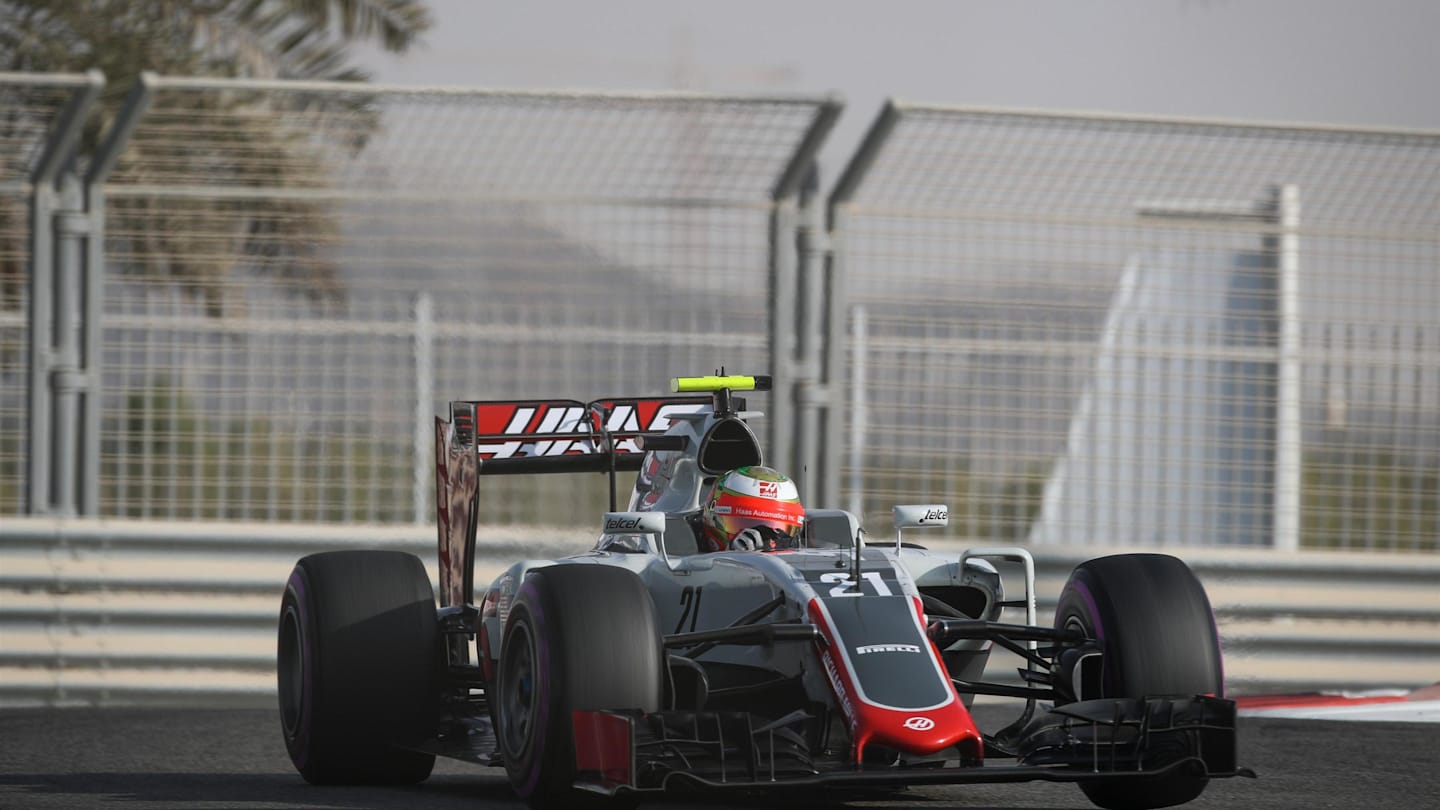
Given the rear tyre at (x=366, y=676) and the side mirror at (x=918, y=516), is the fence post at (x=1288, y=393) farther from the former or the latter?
the rear tyre at (x=366, y=676)

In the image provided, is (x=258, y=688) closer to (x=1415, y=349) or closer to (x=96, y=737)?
(x=96, y=737)

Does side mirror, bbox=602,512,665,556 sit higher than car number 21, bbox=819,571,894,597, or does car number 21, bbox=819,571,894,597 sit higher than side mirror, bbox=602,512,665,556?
side mirror, bbox=602,512,665,556

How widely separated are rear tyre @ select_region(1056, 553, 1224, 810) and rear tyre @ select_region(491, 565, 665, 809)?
1.47 metres

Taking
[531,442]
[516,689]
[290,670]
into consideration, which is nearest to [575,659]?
[516,689]

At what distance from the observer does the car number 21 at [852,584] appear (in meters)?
6.73

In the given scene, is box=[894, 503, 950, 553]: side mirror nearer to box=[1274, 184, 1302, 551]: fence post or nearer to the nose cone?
the nose cone

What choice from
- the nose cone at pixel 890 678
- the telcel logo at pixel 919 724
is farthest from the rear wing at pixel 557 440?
the telcel logo at pixel 919 724

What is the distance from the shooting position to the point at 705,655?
727 cm

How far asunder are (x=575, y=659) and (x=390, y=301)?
178 inches

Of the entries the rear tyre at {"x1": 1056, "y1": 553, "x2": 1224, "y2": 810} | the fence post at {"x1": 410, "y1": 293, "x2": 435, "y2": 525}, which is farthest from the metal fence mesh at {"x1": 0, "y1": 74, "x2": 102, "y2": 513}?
the rear tyre at {"x1": 1056, "y1": 553, "x2": 1224, "y2": 810}

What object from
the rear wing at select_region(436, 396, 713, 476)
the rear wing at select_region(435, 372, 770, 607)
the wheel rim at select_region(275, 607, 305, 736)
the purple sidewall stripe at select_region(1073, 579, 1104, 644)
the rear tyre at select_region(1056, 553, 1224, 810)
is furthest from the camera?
the rear wing at select_region(436, 396, 713, 476)

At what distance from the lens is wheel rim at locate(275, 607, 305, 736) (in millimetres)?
8164

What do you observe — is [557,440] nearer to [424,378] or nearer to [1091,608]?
[424,378]

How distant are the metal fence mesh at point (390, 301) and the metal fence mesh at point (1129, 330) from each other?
78 cm
